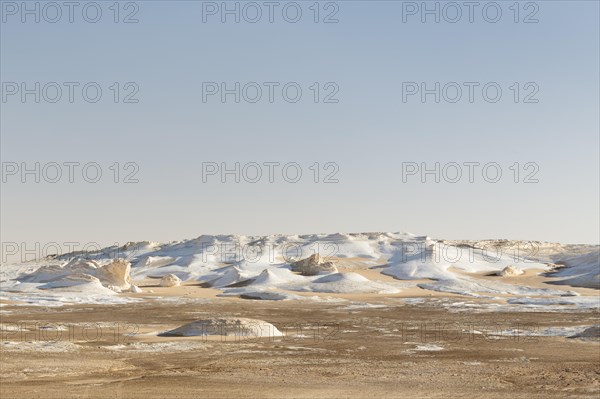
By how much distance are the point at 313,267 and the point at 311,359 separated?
42491 mm

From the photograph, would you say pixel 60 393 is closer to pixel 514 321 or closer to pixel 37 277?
pixel 514 321

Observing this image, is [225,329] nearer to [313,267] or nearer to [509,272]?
[313,267]

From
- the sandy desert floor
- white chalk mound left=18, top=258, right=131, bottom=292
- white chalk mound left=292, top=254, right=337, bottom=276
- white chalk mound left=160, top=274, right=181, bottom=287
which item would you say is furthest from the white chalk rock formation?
the sandy desert floor

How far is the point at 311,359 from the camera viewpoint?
17641 mm

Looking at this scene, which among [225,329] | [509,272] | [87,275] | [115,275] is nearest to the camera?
[225,329]

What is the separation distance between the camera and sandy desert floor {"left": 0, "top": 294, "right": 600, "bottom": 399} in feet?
44.4

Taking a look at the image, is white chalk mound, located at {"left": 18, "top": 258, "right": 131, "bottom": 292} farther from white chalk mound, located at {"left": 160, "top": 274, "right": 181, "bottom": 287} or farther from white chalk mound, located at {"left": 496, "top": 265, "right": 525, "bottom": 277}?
white chalk mound, located at {"left": 496, "top": 265, "right": 525, "bottom": 277}

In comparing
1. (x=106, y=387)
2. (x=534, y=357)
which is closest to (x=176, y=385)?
(x=106, y=387)


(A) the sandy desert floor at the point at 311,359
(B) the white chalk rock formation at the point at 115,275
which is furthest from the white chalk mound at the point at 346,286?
(A) the sandy desert floor at the point at 311,359

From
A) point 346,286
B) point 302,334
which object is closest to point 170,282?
point 346,286

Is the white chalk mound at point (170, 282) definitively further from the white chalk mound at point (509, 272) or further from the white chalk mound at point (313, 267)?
the white chalk mound at point (509, 272)

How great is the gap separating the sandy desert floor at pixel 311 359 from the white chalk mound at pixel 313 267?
28704 millimetres

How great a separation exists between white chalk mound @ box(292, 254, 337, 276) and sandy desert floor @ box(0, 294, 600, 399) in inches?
1130

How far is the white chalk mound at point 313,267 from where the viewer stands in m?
59.4
